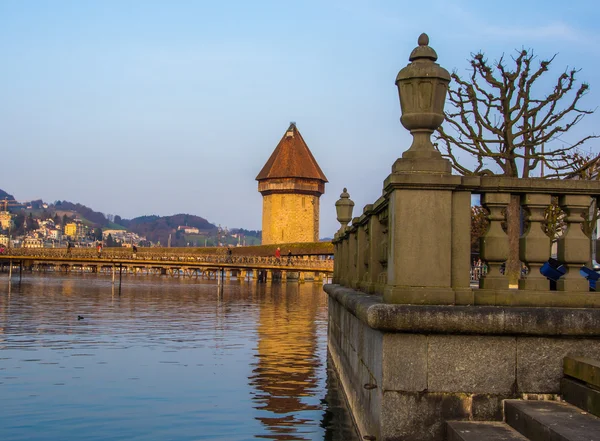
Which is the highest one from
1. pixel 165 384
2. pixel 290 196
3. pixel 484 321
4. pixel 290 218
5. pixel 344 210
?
pixel 290 196

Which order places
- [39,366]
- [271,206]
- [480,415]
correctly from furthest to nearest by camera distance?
[271,206]
[39,366]
[480,415]

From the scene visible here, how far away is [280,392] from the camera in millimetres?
12359

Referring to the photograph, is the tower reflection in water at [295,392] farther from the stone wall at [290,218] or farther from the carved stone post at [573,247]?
the stone wall at [290,218]

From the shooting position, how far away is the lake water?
377 inches

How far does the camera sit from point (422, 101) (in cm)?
641

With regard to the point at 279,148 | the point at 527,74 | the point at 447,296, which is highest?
the point at 279,148

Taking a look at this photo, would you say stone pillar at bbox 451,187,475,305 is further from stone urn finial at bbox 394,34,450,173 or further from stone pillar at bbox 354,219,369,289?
stone pillar at bbox 354,219,369,289

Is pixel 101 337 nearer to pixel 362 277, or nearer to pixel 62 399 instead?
pixel 62 399

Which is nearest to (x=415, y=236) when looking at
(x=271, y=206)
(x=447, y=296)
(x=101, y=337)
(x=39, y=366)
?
(x=447, y=296)

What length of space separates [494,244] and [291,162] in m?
109

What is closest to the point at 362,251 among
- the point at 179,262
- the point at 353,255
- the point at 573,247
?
the point at 353,255

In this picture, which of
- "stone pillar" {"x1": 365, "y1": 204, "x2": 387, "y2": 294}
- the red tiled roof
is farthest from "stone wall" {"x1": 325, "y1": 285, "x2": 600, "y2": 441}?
the red tiled roof

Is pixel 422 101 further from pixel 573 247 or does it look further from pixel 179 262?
pixel 179 262

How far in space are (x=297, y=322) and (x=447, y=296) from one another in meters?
22.2
